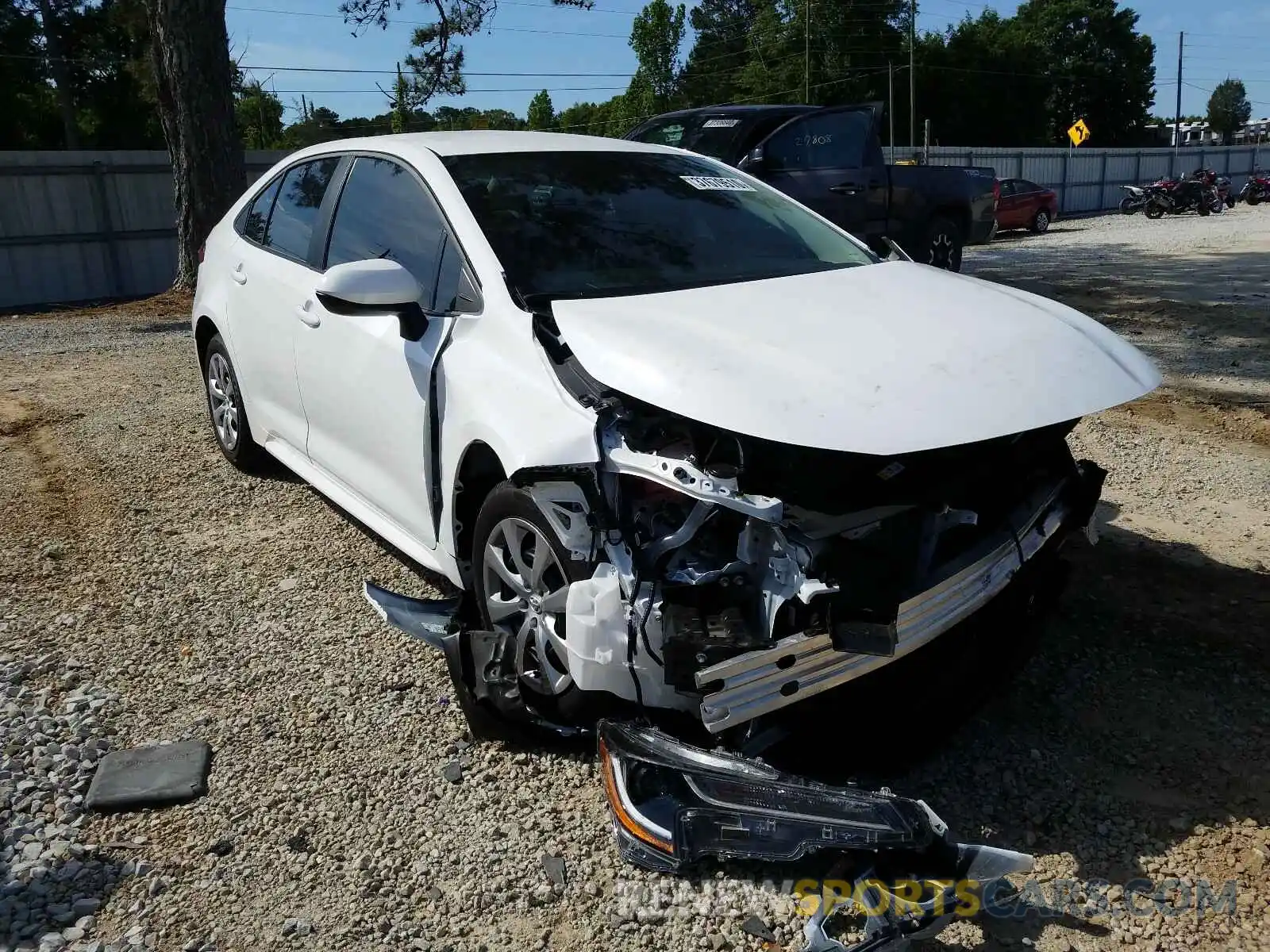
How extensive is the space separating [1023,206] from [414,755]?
80.9ft

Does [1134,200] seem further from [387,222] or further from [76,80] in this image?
[76,80]

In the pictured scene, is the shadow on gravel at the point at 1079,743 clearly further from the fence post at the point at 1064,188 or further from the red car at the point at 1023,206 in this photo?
the fence post at the point at 1064,188

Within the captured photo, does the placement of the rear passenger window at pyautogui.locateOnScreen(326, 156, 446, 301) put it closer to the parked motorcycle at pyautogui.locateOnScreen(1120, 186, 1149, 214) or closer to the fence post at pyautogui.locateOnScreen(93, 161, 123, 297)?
the fence post at pyautogui.locateOnScreen(93, 161, 123, 297)

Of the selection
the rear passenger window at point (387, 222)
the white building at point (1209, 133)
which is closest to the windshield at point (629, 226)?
the rear passenger window at point (387, 222)

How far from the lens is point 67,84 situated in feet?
113

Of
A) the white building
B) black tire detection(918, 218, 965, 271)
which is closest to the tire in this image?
black tire detection(918, 218, 965, 271)

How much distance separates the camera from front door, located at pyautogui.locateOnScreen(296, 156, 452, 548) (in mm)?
3406

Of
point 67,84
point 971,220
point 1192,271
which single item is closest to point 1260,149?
point 1192,271

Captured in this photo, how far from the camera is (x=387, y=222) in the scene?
12.6 ft

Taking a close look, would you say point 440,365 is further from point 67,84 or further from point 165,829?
point 67,84

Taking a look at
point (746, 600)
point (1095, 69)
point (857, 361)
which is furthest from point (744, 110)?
point (1095, 69)

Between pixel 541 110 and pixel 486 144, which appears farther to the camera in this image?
pixel 541 110

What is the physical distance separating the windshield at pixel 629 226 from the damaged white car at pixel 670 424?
0.01 m

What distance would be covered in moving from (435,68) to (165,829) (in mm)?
15933
